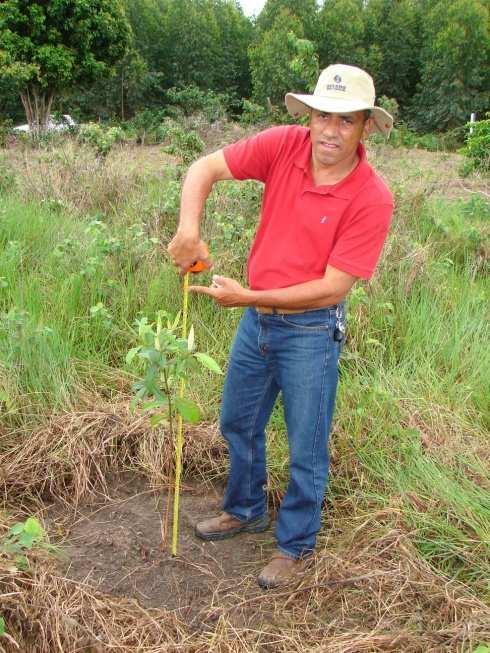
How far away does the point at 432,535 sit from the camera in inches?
101

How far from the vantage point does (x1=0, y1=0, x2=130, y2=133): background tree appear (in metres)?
13.7

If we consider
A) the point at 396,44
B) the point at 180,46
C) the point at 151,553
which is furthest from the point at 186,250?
the point at 396,44

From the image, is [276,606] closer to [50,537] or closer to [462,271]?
[50,537]

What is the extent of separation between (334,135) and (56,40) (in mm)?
14129

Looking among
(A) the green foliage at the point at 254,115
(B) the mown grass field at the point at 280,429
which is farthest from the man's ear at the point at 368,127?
(A) the green foliage at the point at 254,115

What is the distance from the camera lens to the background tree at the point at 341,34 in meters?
20.0

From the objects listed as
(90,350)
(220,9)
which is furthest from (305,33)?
(90,350)

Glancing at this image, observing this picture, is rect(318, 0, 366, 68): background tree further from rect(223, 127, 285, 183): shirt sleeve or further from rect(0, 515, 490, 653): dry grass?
rect(0, 515, 490, 653): dry grass

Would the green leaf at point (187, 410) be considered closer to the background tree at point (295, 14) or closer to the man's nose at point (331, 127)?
the man's nose at point (331, 127)

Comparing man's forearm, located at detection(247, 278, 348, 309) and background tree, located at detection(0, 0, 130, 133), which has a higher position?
background tree, located at detection(0, 0, 130, 133)

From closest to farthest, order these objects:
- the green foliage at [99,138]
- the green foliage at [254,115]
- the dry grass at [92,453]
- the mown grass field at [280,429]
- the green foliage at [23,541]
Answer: the green foliage at [23,541] → the mown grass field at [280,429] → the dry grass at [92,453] → the green foliage at [99,138] → the green foliage at [254,115]

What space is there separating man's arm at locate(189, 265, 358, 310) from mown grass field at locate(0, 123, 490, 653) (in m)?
0.96

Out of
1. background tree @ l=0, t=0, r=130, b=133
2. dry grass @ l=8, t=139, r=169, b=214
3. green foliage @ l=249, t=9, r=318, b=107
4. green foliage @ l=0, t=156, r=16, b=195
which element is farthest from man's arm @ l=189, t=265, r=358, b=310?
green foliage @ l=249, t=9, r=318, b=107

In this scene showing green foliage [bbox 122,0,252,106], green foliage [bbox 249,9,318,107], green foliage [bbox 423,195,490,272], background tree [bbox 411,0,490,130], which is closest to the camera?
green foliage [bbox 423,195,490,272]
